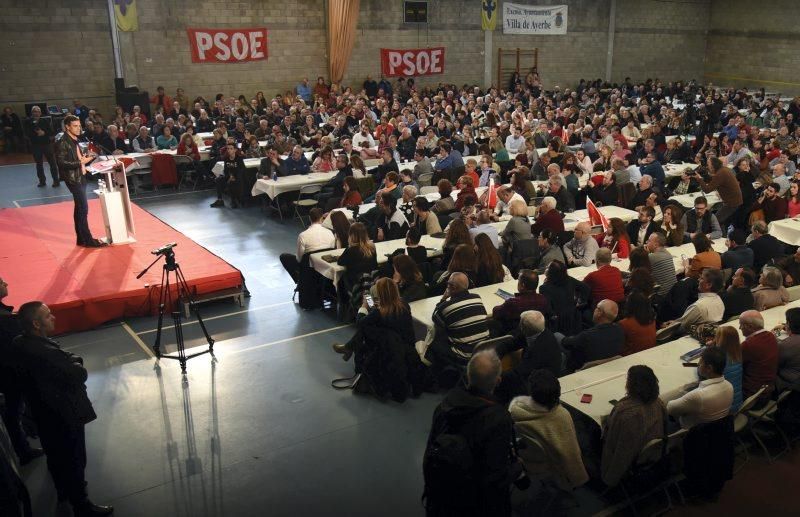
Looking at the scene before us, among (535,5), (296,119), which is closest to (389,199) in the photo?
(296,119)

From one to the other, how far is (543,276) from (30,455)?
3980 mm

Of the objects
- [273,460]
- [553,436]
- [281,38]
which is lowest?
[273,460]

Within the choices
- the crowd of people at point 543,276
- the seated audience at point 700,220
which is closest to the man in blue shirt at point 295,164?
the crowd of people at point 543,276

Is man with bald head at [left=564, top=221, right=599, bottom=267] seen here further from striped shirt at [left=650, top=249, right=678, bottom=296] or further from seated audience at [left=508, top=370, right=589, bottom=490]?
seated audience at [left=508, top=370, right=589, bottom=490]

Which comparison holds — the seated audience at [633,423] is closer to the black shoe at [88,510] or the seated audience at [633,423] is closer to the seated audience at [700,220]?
the black shoe at [88,510]

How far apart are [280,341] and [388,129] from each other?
319 inches

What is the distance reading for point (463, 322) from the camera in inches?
181

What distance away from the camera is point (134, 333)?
6.25 metres

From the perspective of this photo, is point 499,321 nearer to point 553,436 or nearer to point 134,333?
point 553,436

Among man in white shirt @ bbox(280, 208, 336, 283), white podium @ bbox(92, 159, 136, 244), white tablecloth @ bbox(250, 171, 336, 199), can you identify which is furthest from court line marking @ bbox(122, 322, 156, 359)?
white tablecloth @ bbox(250, 171, 336, 199)

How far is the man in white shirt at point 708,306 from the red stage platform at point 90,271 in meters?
4.17

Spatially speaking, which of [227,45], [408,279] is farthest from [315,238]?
[227,45]

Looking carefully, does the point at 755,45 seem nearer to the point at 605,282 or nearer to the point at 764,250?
the point at 764,250

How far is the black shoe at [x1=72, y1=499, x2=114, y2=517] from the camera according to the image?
12.2ft
